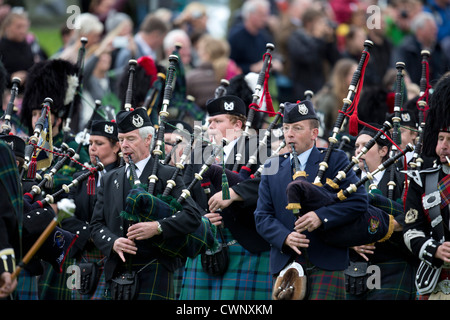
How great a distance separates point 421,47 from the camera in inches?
519

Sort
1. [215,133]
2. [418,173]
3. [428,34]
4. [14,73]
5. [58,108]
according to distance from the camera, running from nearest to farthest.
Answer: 1. [418,173]
2. [215,133]
3. [58,108]
4. [14,73]
5. [428,34]

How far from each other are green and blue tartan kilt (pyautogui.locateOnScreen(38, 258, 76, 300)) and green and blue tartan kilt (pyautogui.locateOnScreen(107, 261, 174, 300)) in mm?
1454

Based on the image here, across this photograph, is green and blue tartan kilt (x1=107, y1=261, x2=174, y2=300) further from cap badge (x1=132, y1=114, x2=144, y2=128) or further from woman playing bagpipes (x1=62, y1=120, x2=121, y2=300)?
cap badge (x1=132, y1=114, x2=144, y2=128)

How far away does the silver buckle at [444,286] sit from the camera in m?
6.37

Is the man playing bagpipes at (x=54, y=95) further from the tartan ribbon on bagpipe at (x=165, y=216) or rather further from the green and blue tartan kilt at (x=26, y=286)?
the tartan ribbon on bagpipe at (x=165, y=216)

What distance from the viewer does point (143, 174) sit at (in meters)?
7.09

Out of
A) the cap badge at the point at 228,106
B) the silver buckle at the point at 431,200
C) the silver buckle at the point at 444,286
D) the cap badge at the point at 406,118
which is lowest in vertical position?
the silver buckle at the point at 444,286

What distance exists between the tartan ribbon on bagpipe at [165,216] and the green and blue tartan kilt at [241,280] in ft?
1.91

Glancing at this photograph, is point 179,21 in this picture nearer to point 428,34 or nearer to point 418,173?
point 428,34

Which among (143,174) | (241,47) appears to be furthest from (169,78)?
(241,47)

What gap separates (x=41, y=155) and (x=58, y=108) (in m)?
1.32

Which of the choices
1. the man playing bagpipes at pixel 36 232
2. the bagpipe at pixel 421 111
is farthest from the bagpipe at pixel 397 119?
the man playing bagpipes at pixel 36 232

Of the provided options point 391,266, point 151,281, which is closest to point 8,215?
point 151,281

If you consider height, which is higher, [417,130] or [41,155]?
[417,130]
